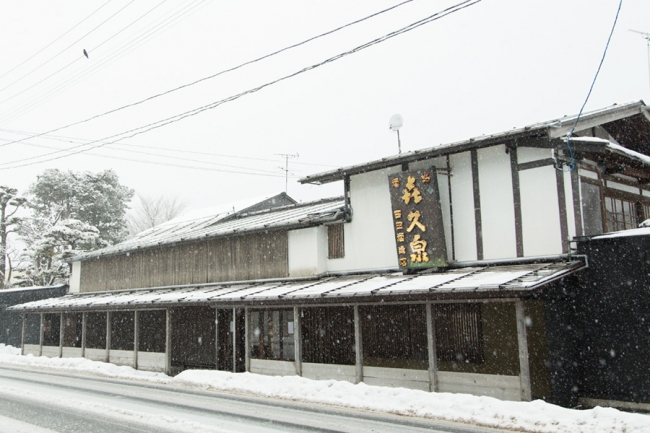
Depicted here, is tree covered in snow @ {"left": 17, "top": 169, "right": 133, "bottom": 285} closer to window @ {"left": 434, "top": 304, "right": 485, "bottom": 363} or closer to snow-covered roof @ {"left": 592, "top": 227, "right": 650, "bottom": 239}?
window @ {"left": 434, "top": 304, "right": 485, "bottom": 363}

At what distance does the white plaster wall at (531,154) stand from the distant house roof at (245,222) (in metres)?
5.98

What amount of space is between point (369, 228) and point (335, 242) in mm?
1548

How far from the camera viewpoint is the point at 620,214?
1519 centimetres

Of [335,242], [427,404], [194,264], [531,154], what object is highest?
[531,154]

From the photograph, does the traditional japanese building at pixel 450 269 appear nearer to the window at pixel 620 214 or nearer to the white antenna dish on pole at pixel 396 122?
the window at pixel 620 214

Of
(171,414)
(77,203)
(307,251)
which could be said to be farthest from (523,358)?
(77,203)

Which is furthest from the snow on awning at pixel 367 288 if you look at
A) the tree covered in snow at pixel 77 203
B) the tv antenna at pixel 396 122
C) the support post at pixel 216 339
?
the tree covered in snow at pixel 77 203

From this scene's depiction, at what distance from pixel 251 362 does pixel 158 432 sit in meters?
8.78

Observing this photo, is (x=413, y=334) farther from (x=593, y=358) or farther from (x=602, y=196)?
(x=602, y=196)

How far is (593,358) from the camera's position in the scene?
12211mm

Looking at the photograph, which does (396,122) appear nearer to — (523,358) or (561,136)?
(561,136)

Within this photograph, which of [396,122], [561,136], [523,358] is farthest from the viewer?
[396,122]

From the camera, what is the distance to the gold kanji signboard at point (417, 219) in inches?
A: 583

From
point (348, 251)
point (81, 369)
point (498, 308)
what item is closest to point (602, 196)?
point (498, 308)
